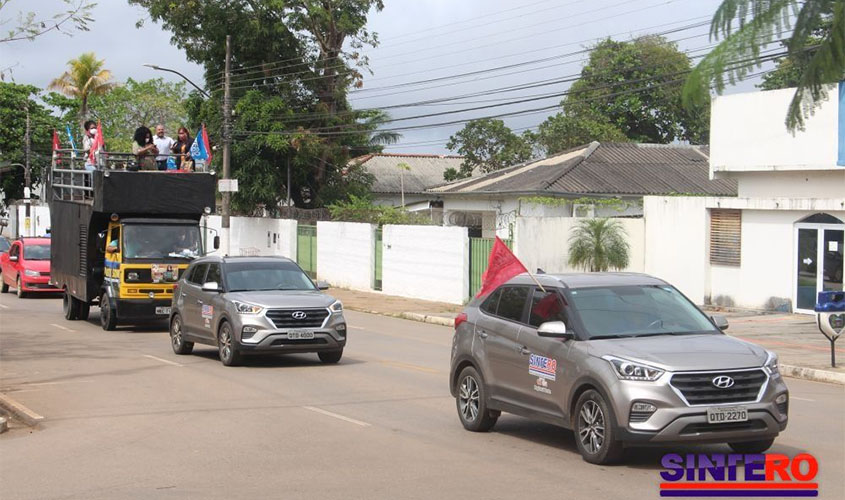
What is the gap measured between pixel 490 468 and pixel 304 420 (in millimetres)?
3385

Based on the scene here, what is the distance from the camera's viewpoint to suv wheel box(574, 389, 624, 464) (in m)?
9.00

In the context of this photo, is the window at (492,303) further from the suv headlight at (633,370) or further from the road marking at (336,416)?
the suv headlight at (633,370)

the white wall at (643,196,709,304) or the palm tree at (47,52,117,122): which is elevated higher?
the palm tree at (47,52,117,122)

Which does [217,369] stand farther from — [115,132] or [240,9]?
[115,132]

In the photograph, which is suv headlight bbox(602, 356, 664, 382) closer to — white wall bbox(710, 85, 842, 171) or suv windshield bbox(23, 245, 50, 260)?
white wall bbox(710, 85, 842, 171)

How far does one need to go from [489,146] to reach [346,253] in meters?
26.5

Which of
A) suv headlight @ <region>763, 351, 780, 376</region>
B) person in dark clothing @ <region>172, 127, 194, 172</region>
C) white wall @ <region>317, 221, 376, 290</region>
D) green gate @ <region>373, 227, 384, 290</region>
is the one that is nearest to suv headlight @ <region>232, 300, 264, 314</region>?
person in dark clothing @ <region>172, 127, 194, 172</region>

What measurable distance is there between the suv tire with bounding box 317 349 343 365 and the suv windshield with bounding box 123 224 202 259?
23.4 ft

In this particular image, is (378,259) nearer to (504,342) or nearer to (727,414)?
(504,342)

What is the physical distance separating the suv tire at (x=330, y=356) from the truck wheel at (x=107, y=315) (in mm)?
7615

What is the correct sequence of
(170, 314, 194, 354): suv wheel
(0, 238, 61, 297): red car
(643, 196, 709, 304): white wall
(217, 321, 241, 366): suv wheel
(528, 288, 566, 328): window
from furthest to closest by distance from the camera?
(0, 238, 61, 297): red car → (643, 196, 709, 304): white wall → (170, 314, 194, 354): suv wheel → (217, 321, 241, 366): suv wheel → (528, 288, 566, 328): window

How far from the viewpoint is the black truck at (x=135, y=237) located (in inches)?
922

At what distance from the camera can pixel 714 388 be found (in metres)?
8.80

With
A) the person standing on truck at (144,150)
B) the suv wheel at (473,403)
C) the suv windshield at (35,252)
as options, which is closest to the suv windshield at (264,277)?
the suv wheel at (473,403)
